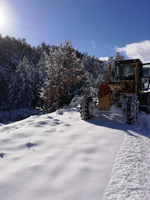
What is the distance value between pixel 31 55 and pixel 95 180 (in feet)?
186

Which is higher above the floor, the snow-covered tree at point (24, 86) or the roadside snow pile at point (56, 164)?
the snow-covered tree at point (24, 86)

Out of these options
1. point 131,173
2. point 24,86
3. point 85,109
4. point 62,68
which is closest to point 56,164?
point 131,173

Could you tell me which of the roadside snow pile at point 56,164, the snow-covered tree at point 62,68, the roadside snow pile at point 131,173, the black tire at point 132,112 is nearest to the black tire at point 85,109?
the black tire at point 132,112

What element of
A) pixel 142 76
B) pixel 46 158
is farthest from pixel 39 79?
pixel 46 158

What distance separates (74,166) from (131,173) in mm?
945

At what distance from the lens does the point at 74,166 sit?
8.12 feet

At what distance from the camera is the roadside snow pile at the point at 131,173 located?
183cm

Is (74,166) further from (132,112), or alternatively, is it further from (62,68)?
(62,68)

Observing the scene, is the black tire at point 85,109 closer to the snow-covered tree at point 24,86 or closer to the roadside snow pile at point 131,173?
the roadside snow pile at point 131,173

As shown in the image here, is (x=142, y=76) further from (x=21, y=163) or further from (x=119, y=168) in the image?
(x=21, y=163)

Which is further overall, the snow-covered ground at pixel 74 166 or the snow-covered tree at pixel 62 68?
the snow-covered tree at pixel 62 68

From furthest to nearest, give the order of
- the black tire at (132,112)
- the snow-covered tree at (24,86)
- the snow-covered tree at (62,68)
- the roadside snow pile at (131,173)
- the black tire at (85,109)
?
the snow-covered tree at (24,86) < the snow-covered tree at (62,68) < the black tire at (85,109) < the black tire at (132,112) < the roadside snow pile at (131,173)

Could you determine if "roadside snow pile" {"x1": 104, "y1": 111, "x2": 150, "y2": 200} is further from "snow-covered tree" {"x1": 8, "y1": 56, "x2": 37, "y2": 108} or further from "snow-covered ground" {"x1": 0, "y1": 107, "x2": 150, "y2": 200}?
"snow-covered tree" {"x1": 8, "y1": 56, "x2": 37, "y2": 108}

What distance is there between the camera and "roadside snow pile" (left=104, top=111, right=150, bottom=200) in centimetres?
183
